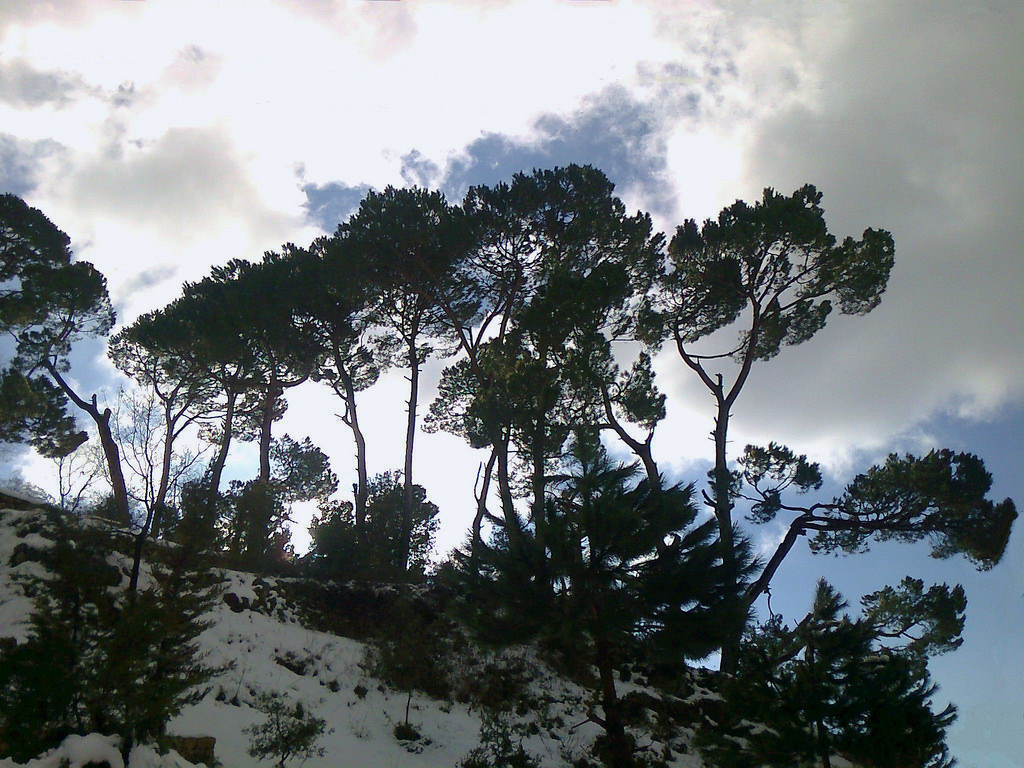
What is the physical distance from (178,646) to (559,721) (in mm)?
8403

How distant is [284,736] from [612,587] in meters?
5.78

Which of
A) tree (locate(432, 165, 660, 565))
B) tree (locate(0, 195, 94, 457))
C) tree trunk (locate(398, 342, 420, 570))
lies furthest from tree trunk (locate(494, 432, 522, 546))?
tree (locate(0, 195, 94, 457))

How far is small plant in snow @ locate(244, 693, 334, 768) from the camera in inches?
369

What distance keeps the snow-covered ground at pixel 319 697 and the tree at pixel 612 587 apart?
2.97 m

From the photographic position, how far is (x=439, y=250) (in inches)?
917

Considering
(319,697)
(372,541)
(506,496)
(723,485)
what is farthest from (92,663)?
(723,485)

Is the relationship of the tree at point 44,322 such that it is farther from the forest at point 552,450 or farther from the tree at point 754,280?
the tree at point 754,280

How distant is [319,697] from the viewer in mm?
12477

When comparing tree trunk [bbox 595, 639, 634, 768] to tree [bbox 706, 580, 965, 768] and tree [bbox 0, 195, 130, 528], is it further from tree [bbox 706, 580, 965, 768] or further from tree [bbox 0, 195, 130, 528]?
tree [bbox 0, 195, 130, 528]

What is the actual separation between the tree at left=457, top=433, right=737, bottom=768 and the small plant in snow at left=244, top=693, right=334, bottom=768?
316 cm

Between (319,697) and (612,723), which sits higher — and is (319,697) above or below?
below

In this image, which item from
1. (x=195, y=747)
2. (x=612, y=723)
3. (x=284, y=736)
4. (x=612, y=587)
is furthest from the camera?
→ (x=612, y=587)

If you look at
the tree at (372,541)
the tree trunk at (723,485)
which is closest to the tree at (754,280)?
the tree trunk at (723,485)

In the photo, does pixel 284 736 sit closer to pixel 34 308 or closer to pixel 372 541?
pixel 372 541
